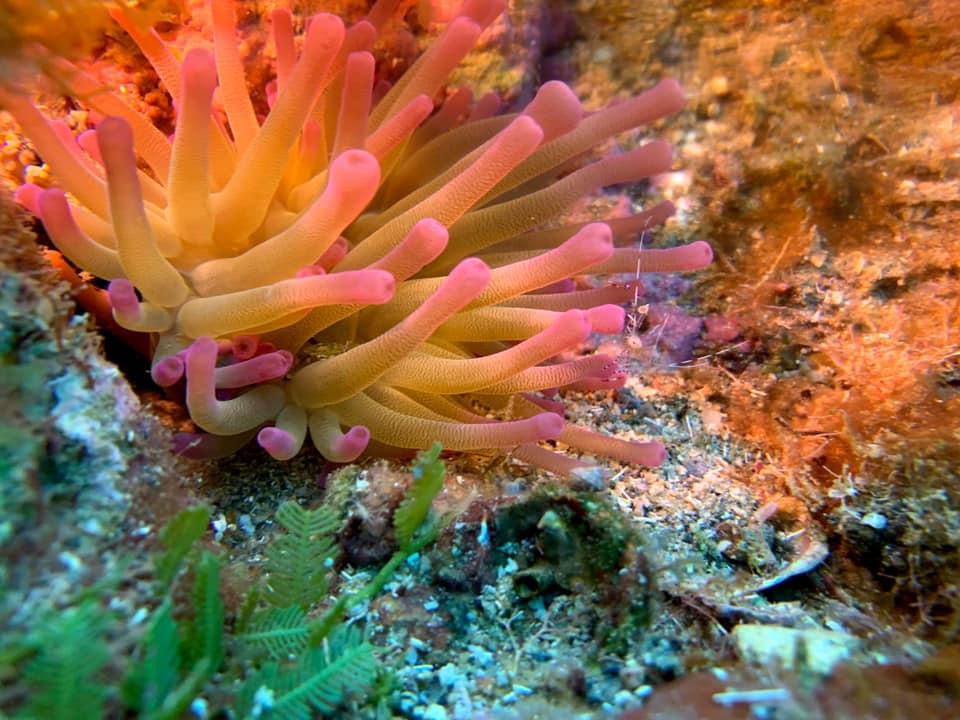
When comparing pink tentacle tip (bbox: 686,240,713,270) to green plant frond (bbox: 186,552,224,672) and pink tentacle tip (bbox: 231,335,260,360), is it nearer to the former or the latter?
pink tentacle tip (bbox: 231,335,260,360)

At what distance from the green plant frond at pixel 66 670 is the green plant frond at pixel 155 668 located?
0.06 m

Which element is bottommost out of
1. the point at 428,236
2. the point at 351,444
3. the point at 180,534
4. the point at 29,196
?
the point at 351,444

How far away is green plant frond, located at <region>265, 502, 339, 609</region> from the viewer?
1.84 metres

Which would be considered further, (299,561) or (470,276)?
(470,276)

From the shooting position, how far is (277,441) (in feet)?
6.99

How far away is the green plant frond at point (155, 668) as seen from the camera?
54.3 inches

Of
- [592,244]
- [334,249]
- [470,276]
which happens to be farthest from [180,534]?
[592,244]

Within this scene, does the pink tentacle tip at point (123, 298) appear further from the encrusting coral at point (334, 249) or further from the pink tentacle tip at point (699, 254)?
the pink tentacle tip at point (699, 254)

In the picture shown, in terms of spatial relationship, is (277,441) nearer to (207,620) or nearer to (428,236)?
(207,620)

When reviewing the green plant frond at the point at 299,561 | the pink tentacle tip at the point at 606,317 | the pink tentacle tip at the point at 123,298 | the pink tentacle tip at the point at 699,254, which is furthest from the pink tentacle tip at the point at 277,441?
the pink tentacle tip at the point at 699,254

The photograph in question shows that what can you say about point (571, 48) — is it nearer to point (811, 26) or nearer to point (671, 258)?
point (811, 26)

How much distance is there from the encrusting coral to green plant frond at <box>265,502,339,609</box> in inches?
13.3

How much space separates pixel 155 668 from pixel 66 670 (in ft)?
0.55

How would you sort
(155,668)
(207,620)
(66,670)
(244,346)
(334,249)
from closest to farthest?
(66,670) → (155,668) → (207,620) → (244,346) → (334,249)
